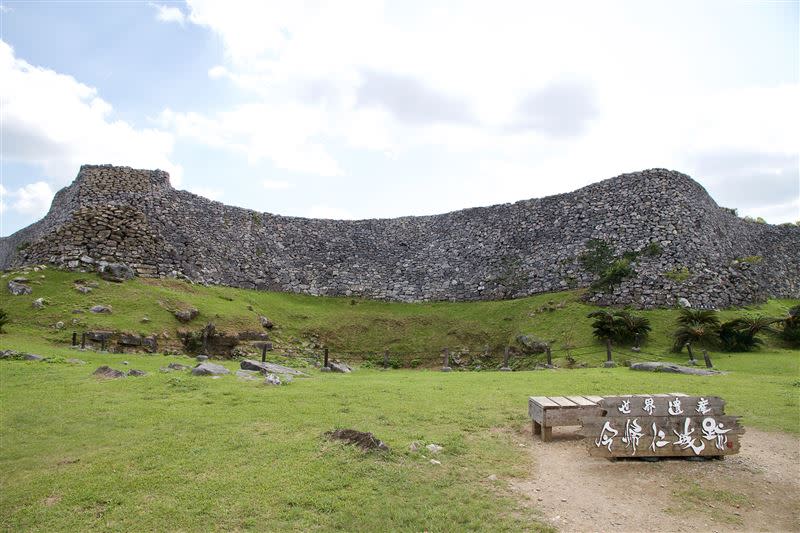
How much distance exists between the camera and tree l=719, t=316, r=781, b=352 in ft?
69.5

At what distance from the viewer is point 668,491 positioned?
6961mm

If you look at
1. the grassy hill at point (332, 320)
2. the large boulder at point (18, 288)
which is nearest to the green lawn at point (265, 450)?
the grassy hill at point (332, 320)

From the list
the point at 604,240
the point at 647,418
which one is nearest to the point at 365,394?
the point at 647,418

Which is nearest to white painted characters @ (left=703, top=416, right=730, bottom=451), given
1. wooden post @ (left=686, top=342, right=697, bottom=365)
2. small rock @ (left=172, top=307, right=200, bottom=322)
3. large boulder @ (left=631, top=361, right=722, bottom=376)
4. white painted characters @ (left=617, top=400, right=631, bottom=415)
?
white painted characters @ (left=617, top=400, right=631, bottom=415)

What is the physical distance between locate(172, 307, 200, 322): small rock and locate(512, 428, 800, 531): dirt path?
2157 centimetres

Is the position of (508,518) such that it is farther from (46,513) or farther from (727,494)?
(46,513)

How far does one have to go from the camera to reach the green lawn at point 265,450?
627cm

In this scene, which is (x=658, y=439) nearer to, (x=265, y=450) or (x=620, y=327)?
(x=265, y=450)

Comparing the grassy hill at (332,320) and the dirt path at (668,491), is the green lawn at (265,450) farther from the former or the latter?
the grassy hill at (332,320)

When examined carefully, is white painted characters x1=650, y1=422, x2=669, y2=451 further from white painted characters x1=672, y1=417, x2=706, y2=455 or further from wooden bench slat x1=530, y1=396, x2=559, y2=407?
wooden bench slat x1=530, y1=396, x2=559, y2=407

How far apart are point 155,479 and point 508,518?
17.5ft

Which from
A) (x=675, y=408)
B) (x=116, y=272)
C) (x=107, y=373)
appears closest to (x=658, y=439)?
(x=675, y=408)

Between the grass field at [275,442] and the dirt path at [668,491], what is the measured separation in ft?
1.73

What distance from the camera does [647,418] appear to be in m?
8.16
